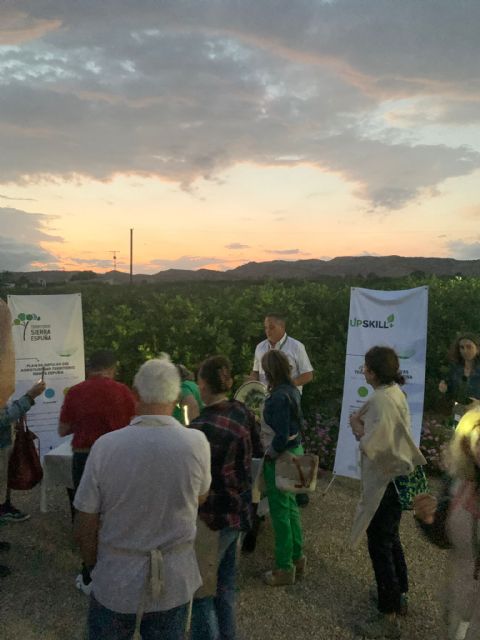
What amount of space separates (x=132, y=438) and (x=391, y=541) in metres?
2.41

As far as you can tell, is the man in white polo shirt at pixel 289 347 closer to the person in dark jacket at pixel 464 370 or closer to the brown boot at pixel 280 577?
the person in dark jacket at pixel 464 370

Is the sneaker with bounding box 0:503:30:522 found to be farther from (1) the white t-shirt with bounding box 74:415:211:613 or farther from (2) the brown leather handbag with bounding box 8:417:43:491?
(1) the white t-shirt with bounding box 74:415:211:613

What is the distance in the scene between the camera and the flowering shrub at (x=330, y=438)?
763 centimetres

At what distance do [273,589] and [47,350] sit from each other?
421cm

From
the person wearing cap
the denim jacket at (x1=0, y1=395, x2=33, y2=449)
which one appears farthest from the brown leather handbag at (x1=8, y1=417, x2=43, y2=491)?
the denim jacket at (x1=0, y1=395, x2=33, y2=449)

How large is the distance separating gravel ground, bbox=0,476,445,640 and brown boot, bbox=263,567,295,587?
50 millimetres

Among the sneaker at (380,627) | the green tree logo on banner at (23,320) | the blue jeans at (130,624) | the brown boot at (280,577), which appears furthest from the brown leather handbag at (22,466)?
the sneaker at (380,627)

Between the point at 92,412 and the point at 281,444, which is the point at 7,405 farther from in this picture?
the point at 281,444

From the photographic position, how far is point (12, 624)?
4008mm

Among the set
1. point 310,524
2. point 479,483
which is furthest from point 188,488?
point 310,524

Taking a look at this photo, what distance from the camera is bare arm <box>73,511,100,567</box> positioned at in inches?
93.0

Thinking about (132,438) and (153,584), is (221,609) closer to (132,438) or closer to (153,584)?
(153,584)

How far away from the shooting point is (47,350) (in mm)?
7125

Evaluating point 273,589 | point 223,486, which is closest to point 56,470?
point 273,589
